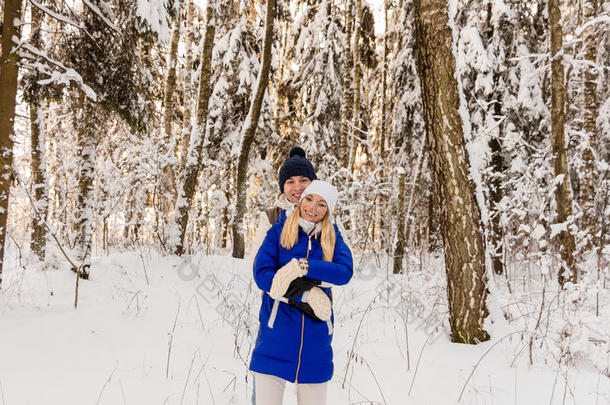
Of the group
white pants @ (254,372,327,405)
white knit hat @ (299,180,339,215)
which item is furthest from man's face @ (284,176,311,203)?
white pants @ (254,372,327,405)

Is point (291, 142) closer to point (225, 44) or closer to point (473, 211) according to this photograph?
point (225, 44)

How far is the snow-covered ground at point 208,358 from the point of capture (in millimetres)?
3033

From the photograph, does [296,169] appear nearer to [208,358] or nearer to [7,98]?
[208,358]

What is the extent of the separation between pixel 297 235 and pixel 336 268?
0.98ft

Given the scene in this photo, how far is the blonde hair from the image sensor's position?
2.13 m

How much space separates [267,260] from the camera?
6.95ft

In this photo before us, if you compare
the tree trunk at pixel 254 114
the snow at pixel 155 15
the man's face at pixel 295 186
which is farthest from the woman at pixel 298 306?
the tree trunk at pixel 254 114

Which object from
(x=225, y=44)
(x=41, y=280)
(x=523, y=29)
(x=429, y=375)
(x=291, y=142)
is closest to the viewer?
(x=429, y=375)

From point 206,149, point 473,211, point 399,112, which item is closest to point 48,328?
point 473,211

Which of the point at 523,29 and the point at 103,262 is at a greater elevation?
the point at 523,29

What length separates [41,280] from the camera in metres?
5.75

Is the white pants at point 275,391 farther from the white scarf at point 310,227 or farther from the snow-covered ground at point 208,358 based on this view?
the snow-covered ground at point 208,358

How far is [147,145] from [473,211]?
23.7ft

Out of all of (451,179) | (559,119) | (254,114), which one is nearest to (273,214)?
(451,179)
